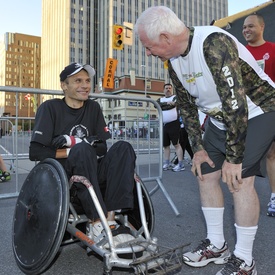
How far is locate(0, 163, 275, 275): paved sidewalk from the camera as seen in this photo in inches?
81.9

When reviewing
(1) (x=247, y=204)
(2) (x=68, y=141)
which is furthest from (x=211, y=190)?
(2) (x=68, y=141)

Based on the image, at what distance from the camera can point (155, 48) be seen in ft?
6.18

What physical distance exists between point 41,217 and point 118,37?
43.3 feet

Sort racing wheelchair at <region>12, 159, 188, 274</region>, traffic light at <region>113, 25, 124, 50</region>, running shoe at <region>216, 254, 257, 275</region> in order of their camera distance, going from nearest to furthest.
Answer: racing wheelchair at <region>12, 159, 188, 274</region> < running shoe at <region>216, 254, 257, 275</region> < traffic light at <region>113, 25, 124, 50</region>

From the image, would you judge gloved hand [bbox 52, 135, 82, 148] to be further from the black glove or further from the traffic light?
the traffic light

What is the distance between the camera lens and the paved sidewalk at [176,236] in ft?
6.82

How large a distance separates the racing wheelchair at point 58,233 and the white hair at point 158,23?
3.06 ft

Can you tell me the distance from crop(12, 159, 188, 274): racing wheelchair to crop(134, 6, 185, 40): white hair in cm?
93

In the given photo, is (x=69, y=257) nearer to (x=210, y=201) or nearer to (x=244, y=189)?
(x=210, y=201)

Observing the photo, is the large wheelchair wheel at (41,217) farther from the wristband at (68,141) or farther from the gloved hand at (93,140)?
the gloved hand at (93,140)

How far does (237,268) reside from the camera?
1.86 m

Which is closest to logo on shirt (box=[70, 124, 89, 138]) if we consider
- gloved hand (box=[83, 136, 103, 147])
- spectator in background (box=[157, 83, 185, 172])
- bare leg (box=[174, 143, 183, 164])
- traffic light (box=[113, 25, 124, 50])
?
gloved hand (box=[83, 136, 103, 147])

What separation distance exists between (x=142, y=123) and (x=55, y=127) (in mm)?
2189

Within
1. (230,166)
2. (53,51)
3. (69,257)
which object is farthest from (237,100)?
(53,51)
